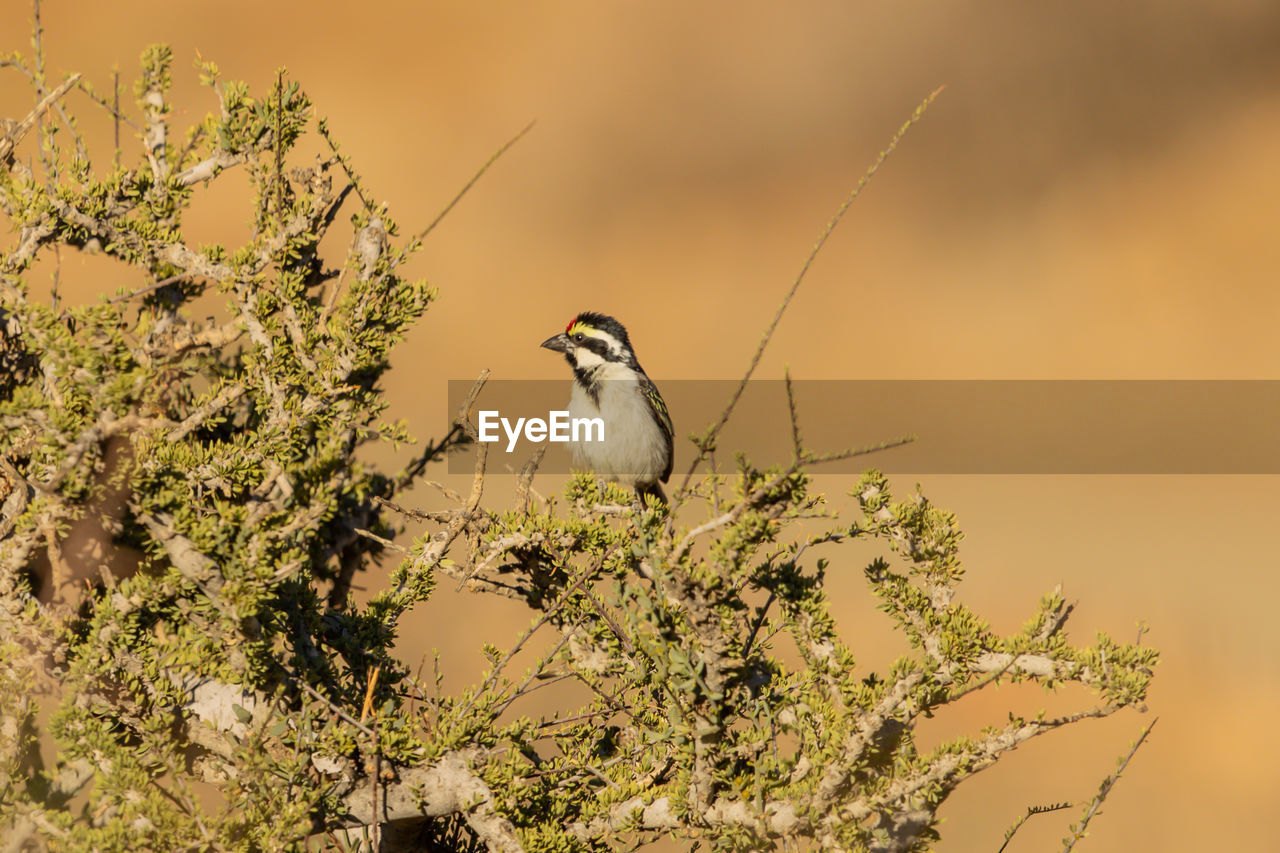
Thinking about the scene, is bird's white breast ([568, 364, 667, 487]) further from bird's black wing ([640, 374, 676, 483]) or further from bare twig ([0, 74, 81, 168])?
bare twig ([0, 74, 81, 168])

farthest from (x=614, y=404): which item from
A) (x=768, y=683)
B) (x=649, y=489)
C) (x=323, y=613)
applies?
(x=768, y=683)

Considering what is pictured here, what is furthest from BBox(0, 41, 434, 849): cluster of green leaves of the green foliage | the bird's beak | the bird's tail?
the bird's tail

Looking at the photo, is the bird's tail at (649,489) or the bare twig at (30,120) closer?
the bare twig at (30,120)

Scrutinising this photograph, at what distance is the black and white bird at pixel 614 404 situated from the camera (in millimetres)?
6961

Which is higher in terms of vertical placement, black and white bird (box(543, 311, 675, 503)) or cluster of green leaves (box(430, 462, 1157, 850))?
black and white bird (box(543, 311, 675, 503))

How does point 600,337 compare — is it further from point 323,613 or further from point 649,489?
point 323,613

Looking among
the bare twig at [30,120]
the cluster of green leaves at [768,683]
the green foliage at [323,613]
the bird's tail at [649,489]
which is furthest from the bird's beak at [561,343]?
the bare twig at [30,120]

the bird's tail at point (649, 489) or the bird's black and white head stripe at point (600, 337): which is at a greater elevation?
the bird's black and white head stripe at point (600, 337)

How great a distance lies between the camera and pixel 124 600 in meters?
3.38

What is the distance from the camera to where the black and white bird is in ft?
22.8

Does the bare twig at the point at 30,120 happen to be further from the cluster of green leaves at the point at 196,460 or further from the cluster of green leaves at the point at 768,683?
the cluster of green leaves at the point at 768,683

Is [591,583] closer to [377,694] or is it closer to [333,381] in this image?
[377,694]

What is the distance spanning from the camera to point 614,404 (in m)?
6.98

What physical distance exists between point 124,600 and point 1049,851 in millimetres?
9176
